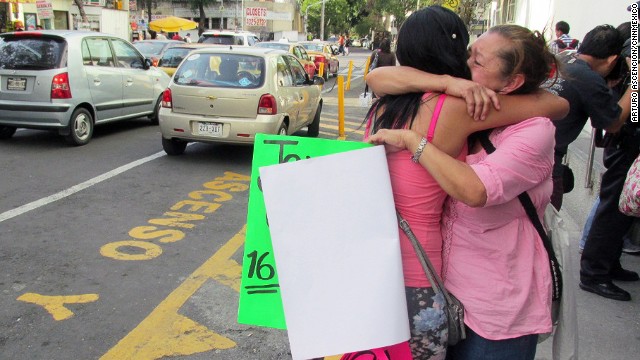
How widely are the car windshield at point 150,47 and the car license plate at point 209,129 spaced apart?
9428mm

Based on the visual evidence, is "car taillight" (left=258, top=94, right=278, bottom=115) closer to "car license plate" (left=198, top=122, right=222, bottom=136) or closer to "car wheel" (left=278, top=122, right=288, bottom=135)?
"car wheel" (left=278, top=122, right=288, bottom=135)

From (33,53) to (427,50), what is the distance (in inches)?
326

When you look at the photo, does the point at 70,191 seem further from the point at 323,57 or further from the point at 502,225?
the point at 323,57

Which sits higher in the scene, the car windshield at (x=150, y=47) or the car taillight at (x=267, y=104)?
the car windshield at (x=150, y=47)

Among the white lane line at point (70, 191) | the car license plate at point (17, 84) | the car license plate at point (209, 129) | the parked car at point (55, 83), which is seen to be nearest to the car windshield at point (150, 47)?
the parked car at point (55, 83)

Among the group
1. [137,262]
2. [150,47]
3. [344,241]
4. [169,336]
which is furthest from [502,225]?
[150,47]

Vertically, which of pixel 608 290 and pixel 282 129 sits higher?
pixel 282 129

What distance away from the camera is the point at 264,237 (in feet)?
5.62

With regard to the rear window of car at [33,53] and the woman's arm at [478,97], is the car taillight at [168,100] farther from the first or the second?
the woman's arm at [478,97]

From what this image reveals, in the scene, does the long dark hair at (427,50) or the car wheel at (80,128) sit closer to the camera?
the long dark hair at (427,50)

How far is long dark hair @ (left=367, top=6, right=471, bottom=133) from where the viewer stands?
1.62 metres

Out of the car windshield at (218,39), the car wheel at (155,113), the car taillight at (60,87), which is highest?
the car windshield at (218,39)

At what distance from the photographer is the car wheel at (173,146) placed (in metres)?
8.16

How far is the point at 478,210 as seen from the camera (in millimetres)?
1639
